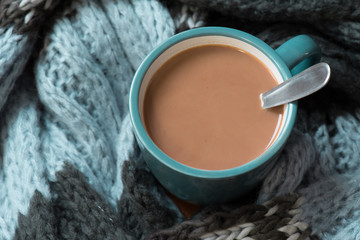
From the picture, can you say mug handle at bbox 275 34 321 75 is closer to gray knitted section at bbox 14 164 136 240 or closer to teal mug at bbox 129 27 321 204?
teal mug at bbox 129 27 321 204

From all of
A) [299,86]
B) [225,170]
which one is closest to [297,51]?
[299,86]

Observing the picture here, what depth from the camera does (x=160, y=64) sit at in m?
0.59

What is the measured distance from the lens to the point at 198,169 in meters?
0.52

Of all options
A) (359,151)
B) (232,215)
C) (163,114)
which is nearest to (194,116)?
(163,114)

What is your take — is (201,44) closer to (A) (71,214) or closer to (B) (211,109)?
(B) (211,109)

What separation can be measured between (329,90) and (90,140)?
1.21 ft

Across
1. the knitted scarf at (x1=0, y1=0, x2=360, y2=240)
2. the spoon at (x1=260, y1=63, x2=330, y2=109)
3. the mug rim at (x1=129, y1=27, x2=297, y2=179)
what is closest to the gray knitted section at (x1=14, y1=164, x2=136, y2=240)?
the knitted scarf at (x1=0, y1=0, x2=360, y2=240)

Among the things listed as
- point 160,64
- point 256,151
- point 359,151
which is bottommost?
point 359,151

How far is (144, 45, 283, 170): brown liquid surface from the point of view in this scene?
550 mm

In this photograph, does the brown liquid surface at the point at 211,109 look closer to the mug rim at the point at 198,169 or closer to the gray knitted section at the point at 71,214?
the mug rim at the point at 198,169

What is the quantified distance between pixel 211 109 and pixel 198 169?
0.08m

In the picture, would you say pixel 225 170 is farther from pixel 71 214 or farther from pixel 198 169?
pixel 71 214

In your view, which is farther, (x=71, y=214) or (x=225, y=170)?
(x=71, y=214)

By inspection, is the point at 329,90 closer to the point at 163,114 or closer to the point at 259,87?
the point at 259,87
